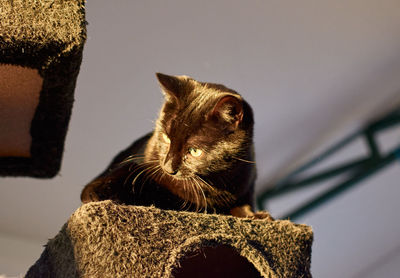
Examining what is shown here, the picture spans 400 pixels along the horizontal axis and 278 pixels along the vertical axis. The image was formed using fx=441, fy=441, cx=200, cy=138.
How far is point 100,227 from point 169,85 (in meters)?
0.44

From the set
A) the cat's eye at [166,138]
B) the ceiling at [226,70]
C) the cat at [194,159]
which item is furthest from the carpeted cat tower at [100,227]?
the ceiling at [226,70]

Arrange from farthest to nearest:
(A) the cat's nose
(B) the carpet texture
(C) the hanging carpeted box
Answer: (A) the cat's nose < (C) the hanging carpeted box < (B) the carpet texture

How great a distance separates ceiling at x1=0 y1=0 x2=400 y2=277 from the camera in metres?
1.69

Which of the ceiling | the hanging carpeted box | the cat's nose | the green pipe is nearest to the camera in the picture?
the hanging carpeted box

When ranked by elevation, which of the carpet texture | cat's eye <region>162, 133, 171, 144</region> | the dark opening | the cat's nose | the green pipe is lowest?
the green pipe

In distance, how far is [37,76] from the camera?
961 mm

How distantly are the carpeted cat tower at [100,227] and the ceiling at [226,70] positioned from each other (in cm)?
64

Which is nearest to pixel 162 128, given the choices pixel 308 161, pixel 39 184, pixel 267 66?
pixel 267 66

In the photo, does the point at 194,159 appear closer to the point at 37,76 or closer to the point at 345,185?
the point at 37,76

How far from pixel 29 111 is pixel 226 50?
3.29ft

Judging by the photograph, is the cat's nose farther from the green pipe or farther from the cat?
the green pipe

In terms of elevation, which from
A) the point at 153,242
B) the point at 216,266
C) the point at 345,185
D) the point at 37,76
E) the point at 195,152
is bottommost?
the point at 345,185

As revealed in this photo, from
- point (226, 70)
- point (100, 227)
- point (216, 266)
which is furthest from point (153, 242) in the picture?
point (226, 70)

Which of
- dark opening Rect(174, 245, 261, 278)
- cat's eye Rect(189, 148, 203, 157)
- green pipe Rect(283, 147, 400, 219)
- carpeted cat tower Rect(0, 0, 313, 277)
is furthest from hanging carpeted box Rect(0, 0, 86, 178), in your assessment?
green pipe Rect(283, 147, 400, 219)
